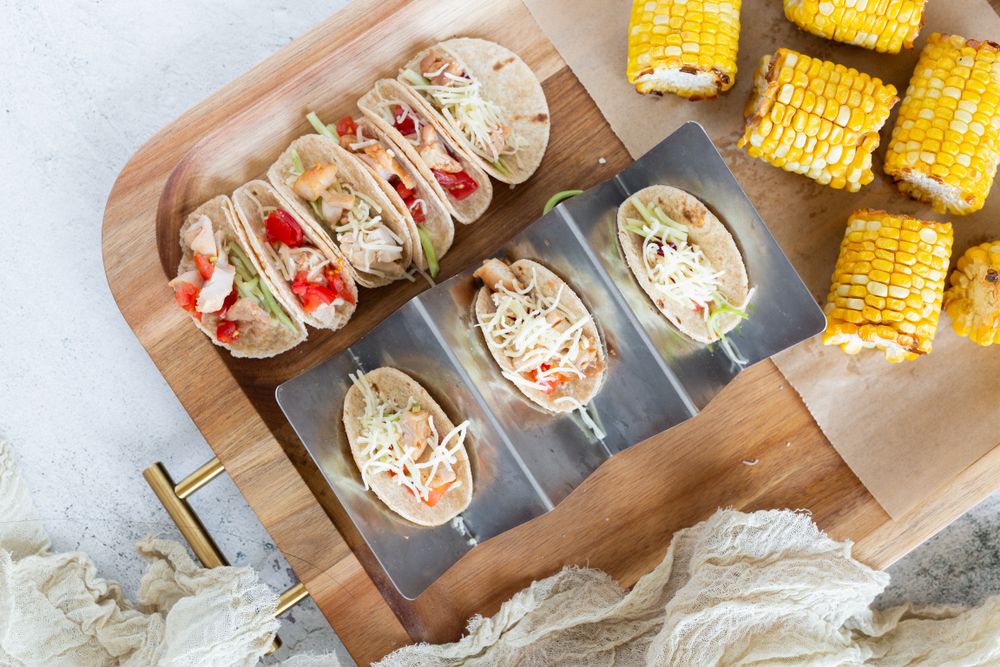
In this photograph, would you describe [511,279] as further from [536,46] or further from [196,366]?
[196,366]

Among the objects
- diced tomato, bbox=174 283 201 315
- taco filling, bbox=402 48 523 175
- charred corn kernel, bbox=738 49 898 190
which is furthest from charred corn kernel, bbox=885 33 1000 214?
diced tomato, bbox=174 283 201 315

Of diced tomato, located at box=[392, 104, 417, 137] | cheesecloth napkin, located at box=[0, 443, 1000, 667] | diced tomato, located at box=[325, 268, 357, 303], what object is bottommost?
cheesecloth napkin, located at box=[0, 443, 1000, 667]

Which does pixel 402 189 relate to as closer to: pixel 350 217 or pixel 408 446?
pixel 350 217

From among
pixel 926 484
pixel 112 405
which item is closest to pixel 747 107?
pixel 926 484

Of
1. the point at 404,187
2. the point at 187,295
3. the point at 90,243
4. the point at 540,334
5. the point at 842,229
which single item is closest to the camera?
the point at 540,334

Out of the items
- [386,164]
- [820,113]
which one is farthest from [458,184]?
[820,113]

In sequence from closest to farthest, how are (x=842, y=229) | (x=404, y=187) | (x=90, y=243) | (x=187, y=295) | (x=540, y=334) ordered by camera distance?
(x=540, y=334) < (x=187, y=295) < (x=404, y=187) < (x=842, y=229) < (x=90, y=243)

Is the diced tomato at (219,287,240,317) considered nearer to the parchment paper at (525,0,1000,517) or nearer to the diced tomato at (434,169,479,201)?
the diced tomato at (434,169,479,201)
